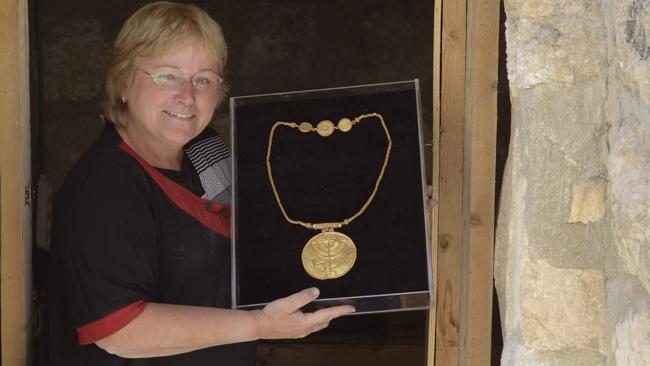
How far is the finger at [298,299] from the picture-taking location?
2.24m

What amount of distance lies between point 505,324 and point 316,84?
8.62ft

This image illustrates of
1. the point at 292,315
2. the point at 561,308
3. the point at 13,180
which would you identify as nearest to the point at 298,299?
the point at 292,315

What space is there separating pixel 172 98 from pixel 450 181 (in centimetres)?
71

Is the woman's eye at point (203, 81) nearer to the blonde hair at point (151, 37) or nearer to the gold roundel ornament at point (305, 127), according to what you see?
the blonde hair at point (151, 37)

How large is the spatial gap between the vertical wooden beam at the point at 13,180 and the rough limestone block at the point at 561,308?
3.89 ft

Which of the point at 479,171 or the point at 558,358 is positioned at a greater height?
the point at 479,171

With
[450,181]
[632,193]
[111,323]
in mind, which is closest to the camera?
[632,193]

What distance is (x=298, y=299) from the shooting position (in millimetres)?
2246

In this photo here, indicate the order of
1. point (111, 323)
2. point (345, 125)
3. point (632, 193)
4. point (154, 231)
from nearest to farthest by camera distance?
point (632, 193) < point (111, 323) < point (154, 231) < point (345, 125)

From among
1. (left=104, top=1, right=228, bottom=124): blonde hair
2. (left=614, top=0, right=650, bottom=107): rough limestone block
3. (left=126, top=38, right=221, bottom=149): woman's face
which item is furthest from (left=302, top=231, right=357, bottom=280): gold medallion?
(left=614, top=0, right=650, bottom=107): rough limestone block

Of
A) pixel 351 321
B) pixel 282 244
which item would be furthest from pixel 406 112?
pixel 351 321

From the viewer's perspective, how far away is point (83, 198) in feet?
7.31

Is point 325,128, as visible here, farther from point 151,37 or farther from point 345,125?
point 151,37

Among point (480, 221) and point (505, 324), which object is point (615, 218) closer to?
point (505, 324)
